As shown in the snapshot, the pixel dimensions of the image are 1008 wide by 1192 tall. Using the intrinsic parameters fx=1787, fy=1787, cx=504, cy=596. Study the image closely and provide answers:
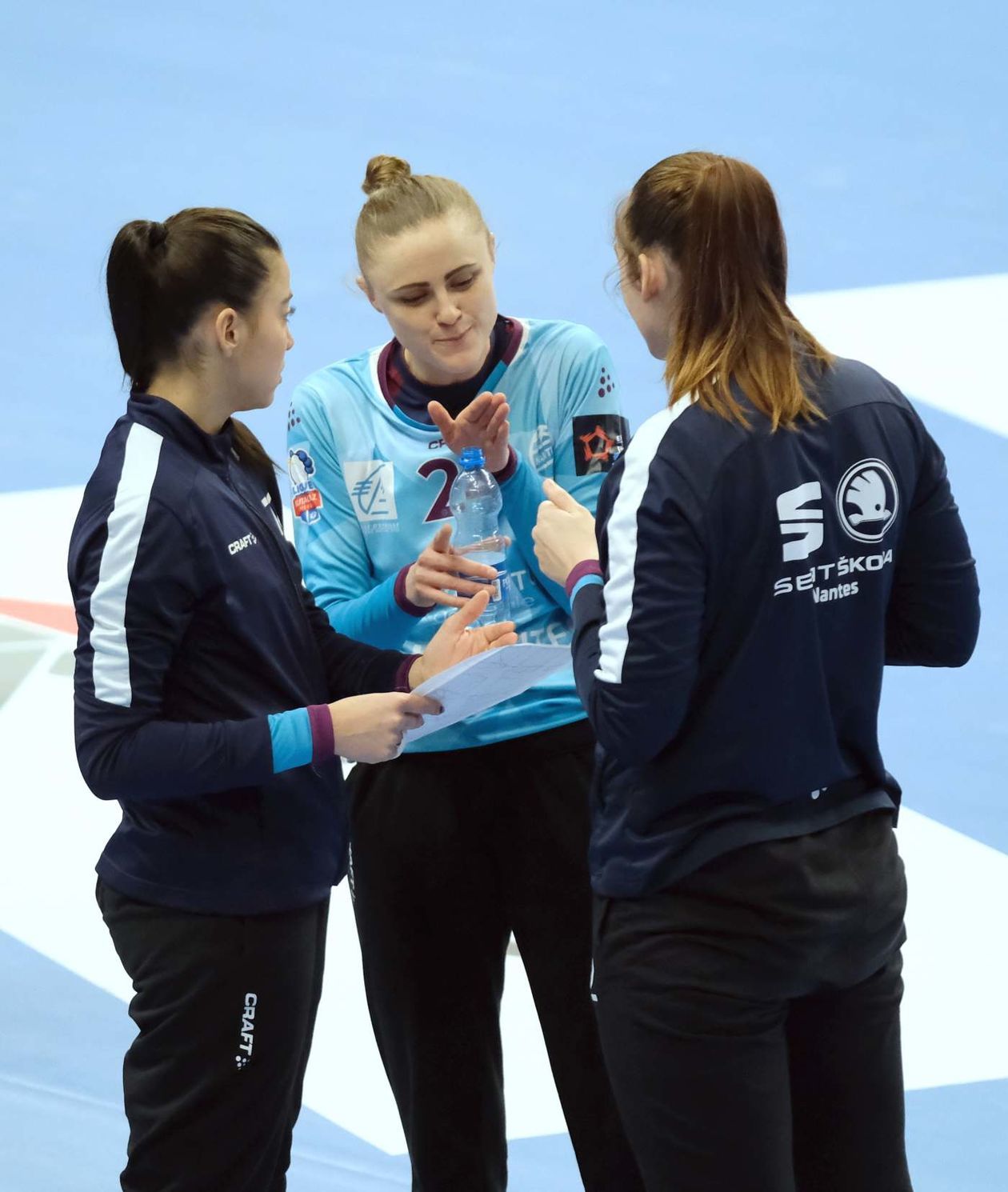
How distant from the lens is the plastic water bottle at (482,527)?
2.65 m

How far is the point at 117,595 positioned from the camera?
Answer: 219 cm

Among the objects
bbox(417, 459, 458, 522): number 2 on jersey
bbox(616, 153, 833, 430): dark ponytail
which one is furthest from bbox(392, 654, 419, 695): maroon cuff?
bbox(616, 153, 833, 430): dark ponytail

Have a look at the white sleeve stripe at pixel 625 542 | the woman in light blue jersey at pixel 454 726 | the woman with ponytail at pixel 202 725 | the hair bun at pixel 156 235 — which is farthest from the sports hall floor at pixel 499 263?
the hair bun at pixel 156 235

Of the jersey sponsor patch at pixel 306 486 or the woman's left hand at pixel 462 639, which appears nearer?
the woman's left hand at pixel 462 639

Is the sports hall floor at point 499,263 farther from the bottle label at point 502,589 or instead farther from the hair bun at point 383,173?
the hair bun at point 383,173

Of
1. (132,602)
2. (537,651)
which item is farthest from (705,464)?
(132,602)

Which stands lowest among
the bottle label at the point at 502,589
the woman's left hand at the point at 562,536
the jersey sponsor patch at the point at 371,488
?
the bottle label at the point at 502,589

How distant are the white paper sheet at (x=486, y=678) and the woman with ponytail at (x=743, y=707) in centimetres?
13

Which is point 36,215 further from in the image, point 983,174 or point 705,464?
point 705,464

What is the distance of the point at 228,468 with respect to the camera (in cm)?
243

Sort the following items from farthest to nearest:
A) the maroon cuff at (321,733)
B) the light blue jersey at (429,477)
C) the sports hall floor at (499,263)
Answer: the sports hall floor at (499,263), the light blue jersey at (429,477), the maroon cuff at (321,733)

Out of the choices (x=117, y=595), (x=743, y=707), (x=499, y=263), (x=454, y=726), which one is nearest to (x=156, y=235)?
(x=117, y=595)

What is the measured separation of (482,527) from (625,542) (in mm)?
761

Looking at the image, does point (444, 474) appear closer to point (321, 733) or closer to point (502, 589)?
point (502, 589)
